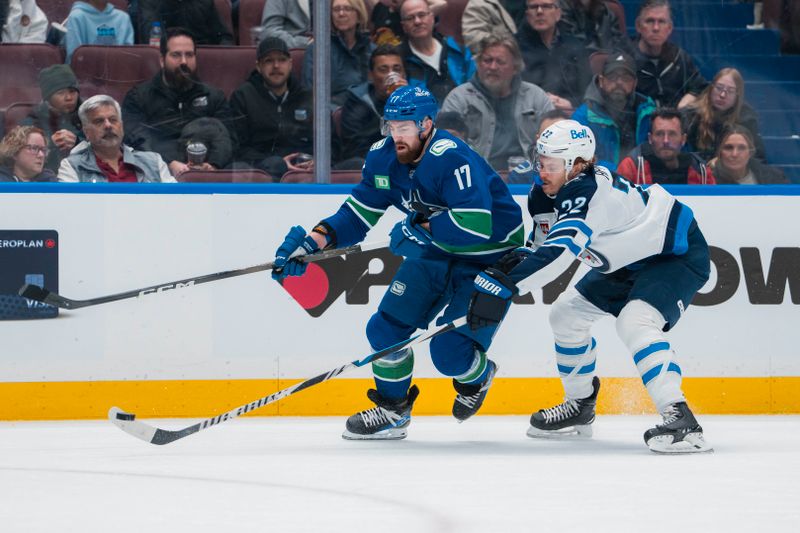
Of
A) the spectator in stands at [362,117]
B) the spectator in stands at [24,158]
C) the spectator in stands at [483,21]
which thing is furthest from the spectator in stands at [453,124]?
the spectator in stands at [24,158]

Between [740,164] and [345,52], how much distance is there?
1.76 meters

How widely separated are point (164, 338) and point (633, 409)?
1986 millimetres

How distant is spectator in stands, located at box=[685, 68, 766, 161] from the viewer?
5.60 m

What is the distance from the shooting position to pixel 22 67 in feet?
17.3

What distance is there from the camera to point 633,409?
552cm

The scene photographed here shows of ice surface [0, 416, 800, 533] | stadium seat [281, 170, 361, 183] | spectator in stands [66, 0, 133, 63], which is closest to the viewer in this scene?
ice surface [0, 416, 800, 533]

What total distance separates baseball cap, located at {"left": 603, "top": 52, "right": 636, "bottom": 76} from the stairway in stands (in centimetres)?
12

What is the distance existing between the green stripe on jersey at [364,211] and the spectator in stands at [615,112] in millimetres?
1165

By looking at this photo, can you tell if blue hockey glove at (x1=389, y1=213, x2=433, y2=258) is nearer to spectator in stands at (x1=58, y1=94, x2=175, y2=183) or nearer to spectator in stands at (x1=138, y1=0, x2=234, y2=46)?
spectator in stands at (x1=58, y1=94, x2=175, y2=183)

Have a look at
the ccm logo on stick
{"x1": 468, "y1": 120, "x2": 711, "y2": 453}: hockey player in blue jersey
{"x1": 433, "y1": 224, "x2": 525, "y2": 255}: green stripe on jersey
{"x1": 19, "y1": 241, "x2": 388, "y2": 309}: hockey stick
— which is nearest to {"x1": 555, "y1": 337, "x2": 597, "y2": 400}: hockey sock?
{"x1": 468, "y1": 120, "x2": 711, "y2": 453}: hockey player in blue jersey

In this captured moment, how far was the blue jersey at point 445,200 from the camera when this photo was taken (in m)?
4.45

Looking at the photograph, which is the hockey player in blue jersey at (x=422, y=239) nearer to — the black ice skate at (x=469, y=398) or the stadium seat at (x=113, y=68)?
the black ice skate at (x=469, y=398)

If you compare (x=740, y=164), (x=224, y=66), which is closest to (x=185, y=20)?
(x=224, y=66)

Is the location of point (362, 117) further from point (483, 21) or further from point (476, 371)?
point (476, 371)
